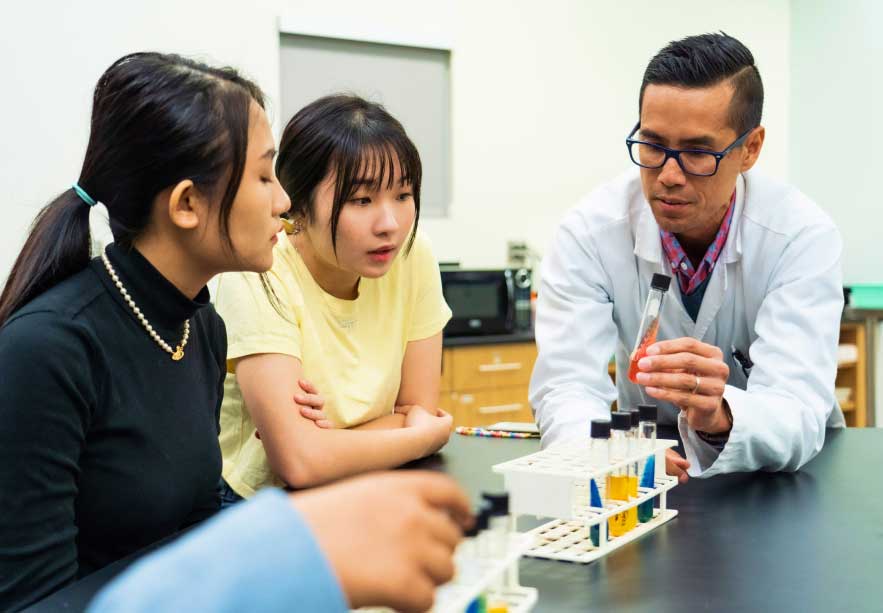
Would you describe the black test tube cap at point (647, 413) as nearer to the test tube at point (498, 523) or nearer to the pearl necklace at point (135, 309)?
the test tube at point (498, 523)

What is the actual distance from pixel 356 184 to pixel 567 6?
135 inches

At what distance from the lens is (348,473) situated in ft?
4.84

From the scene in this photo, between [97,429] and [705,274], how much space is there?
1302mm

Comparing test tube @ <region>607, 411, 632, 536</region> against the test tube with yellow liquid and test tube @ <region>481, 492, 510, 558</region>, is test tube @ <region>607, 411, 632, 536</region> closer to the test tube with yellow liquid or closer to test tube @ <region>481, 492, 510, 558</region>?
the test tube with yellow liquid

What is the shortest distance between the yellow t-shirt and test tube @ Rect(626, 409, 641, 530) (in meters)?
0.54

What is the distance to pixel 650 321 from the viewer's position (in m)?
1.66

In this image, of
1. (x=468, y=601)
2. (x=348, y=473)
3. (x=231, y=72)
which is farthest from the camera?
(x=348, y=473)

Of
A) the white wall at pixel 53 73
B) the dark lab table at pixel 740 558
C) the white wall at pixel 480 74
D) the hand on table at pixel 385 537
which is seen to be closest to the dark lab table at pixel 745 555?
the dark lab table at pixel 740 558

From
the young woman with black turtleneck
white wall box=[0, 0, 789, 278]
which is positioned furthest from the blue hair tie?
white wall box=[0, 0, 789, 278]

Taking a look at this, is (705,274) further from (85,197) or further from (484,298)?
(484,298)

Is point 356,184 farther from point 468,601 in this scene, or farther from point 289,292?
point 468,601

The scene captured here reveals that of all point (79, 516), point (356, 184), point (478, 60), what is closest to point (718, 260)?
point (356, 184)

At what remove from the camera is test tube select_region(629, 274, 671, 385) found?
1.43m

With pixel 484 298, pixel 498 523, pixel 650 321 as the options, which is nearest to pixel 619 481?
pixel 498 523
